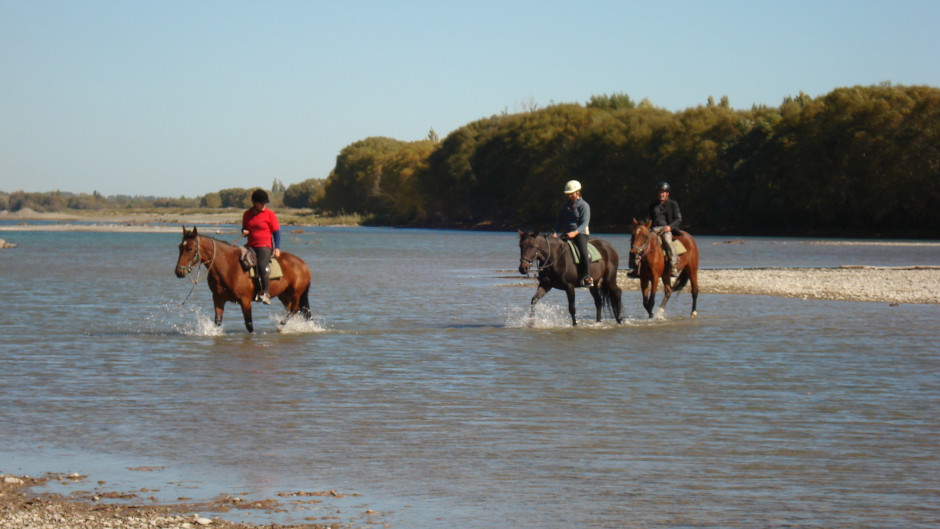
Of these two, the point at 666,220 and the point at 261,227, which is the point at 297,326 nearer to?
the point at 261,227

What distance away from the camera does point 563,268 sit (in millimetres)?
18297

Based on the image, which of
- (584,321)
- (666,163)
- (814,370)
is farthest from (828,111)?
(814,370)

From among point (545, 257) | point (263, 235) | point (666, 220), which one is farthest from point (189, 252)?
point (666, 220)

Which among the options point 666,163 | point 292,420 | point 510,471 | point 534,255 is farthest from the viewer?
point 666,163

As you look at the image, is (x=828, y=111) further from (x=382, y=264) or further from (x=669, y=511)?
(x=669, y=511)

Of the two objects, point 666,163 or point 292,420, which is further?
point 666,163

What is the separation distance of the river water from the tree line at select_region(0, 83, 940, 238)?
61.2 metres

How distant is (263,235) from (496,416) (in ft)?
23.5

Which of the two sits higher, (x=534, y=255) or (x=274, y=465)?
(x=534, y=255)

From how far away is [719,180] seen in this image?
314 feet

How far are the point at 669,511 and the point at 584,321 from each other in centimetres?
1310

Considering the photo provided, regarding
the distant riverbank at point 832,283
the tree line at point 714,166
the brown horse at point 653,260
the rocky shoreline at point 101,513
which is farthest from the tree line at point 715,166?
the rocky shoreline at point 101,513

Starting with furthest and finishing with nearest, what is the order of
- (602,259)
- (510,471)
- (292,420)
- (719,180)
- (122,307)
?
(719,180) → (122,307) → (602,259) → (292,420) → (510,471)

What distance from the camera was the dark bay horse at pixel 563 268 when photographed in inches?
700
